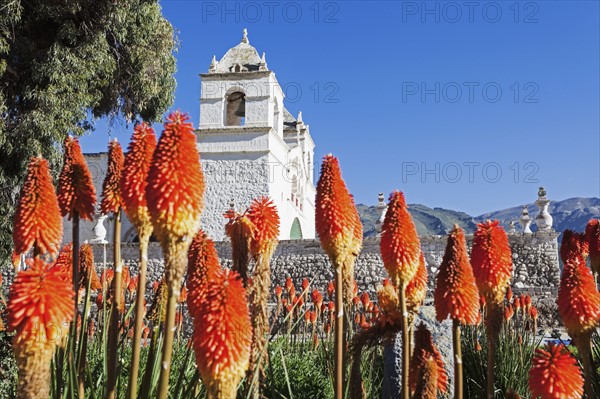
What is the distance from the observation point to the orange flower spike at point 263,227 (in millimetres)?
2006

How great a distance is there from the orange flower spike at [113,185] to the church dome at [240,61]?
75.9 ft

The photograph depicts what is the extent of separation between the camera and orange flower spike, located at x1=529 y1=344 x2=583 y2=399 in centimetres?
147

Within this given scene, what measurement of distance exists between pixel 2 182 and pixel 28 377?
12.2m

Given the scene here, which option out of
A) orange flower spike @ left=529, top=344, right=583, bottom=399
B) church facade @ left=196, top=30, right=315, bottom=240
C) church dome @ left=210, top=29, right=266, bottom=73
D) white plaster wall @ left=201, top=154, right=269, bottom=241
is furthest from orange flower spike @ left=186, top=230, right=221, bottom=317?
church dome @ left=210, top=29, right=266, bottom=73

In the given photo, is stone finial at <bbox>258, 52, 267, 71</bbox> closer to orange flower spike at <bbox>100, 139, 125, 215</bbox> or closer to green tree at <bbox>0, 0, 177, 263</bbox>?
green tree at <bbox>0, 0, 177, 263</bbox>

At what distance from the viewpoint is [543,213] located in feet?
58.5

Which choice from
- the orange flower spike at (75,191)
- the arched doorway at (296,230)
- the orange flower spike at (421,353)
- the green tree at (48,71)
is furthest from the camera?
the arched doorway at (296,230)

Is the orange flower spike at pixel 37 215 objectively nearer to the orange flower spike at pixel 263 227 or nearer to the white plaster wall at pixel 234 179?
the orange flower spike at pixel 263 227

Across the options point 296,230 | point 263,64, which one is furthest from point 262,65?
point 296,230

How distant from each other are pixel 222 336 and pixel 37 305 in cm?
47

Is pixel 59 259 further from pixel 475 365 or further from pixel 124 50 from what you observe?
pixel 124 50

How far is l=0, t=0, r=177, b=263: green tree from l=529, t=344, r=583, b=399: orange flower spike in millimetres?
11824

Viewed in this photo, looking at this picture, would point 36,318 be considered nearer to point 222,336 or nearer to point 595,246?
point 222,336

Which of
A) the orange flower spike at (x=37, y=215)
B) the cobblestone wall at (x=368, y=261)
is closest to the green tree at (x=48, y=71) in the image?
the cobblestone wall at (x=368, y=261)
